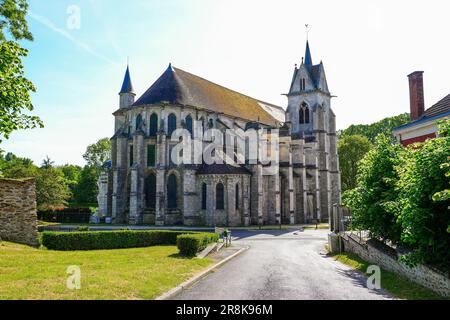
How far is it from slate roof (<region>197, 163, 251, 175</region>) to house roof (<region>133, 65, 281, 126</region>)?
7.56m

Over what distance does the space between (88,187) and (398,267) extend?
6382 centimetres

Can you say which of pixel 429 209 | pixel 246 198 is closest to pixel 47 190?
pixel 246 198

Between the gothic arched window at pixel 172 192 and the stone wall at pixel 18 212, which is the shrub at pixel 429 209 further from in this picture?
the gothic arched window at pixel 172 192

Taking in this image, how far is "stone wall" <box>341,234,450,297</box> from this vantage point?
10195 mm

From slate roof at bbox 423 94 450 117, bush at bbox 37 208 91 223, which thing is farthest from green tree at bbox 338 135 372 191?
slate roof at bbox 423 94 450 117

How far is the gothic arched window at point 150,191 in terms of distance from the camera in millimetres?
40625

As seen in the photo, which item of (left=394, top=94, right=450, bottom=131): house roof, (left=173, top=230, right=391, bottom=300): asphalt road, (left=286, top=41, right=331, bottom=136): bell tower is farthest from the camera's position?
(left=286, top=41, right=331, bottom=136): bell tower

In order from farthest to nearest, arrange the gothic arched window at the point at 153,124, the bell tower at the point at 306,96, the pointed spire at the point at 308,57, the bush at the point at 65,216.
Result: the pointed spire at the point at 308,57 → the bell tower at the point at 306,96 → the bush at the point at 65,216 → the gothic arched window at the point at 153,124

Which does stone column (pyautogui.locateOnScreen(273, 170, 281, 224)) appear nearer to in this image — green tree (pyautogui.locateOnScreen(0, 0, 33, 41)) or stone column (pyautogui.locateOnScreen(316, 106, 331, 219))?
stone column (pyautogui.locateOnScreen(316, 106, 331, 219))

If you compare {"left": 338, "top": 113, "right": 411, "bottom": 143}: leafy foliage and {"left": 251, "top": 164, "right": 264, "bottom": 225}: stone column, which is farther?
{"left": 338, "top": 113, "right": 411, "bottom": 143}: leafy foliage

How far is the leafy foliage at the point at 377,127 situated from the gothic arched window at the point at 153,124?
37584mm

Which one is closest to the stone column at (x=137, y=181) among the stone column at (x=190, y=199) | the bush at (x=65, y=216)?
the stone column at (x=190, y=199)

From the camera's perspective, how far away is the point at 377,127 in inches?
2712

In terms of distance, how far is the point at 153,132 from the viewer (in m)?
41.8
